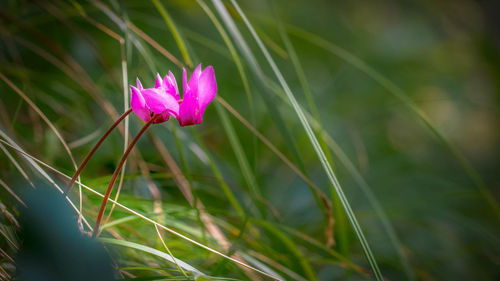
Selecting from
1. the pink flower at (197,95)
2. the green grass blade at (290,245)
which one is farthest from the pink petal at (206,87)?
the green grass blade at (290,245)

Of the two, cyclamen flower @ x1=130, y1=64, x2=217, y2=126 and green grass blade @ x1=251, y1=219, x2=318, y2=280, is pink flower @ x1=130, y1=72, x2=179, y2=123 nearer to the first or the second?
cyclamen flower @ x1=130, y1=64, x2=217, y2=126

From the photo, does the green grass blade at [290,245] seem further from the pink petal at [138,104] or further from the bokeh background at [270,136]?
the pink petal at [138,104]

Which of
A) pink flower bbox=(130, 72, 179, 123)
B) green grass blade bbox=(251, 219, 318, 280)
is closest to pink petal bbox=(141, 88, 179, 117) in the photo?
pink flower bbox=(130, 72, 179, 123)

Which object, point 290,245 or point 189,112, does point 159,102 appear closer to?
point 189,112

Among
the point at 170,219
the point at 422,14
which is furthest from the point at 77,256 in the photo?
the point at 422,14

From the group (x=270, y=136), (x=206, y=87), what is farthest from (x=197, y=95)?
(x=270, y=136)
